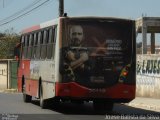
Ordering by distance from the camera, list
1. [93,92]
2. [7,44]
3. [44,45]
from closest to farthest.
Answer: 1. [93,92]
2. [44,45]
3. [7,44]

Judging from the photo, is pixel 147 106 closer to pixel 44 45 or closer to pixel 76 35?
pixel 44 45

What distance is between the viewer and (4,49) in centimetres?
6556

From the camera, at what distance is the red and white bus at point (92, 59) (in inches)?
735

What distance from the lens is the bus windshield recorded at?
1872 centimetres

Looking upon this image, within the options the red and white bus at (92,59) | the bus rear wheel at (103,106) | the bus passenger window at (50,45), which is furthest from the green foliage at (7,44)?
the red and white bus at (92,59)

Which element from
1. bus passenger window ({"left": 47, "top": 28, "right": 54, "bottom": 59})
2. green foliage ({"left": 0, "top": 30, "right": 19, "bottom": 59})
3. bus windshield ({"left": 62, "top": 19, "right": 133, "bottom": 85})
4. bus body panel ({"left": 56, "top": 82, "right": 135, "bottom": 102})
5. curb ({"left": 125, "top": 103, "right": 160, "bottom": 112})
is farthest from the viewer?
green foliage ({"left": 0, "top": 30, "right": 19, "bottom": 59})

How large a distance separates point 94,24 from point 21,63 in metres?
7.87

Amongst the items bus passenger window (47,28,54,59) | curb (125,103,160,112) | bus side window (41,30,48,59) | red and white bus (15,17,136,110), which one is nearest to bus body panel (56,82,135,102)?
red and white bus (15,17,136,110)

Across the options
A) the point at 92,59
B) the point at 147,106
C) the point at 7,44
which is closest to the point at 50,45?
the point at 92,59

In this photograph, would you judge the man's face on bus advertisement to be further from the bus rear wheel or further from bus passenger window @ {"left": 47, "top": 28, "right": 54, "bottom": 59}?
the bus rear wheel

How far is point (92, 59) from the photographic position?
61.8ft

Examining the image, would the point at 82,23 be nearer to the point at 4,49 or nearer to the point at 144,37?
the point at 144,37

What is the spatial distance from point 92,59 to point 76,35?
975 millimetres

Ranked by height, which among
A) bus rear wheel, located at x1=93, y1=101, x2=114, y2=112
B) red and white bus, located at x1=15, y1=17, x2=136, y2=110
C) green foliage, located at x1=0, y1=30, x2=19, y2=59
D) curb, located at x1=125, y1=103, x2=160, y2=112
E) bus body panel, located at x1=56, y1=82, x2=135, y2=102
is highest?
green foliage, located at x1=0, y1=30, x2=19, y2=59
